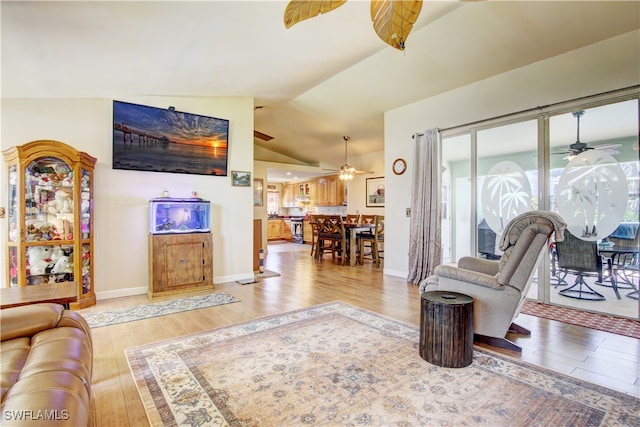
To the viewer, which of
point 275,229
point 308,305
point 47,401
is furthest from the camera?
point 275,229

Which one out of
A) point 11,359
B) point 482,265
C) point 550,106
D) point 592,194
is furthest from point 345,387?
point 550,106

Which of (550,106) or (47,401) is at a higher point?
(550,106)

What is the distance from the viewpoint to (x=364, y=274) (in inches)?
209

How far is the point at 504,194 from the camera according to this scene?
13.1ft

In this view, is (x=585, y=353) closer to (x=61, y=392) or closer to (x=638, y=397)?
(x=638, y=397)

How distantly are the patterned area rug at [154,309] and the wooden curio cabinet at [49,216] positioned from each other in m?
0.49

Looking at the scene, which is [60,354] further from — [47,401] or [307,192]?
[307,192]

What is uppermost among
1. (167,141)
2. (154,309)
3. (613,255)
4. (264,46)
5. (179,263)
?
(264,46)

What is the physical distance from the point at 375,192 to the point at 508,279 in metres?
5.71

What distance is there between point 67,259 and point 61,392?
3.16 metres

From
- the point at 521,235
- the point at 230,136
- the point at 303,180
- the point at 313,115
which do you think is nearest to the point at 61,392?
the point at 521,235

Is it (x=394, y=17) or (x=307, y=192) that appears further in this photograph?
(x=307, y=192)

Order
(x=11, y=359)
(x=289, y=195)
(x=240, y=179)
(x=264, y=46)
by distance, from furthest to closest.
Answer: (x=289, y=195) → (x=240, y=179) → (x=264, y=46) → (x=11, y=359)

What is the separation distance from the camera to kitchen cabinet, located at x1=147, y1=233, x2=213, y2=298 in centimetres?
393
